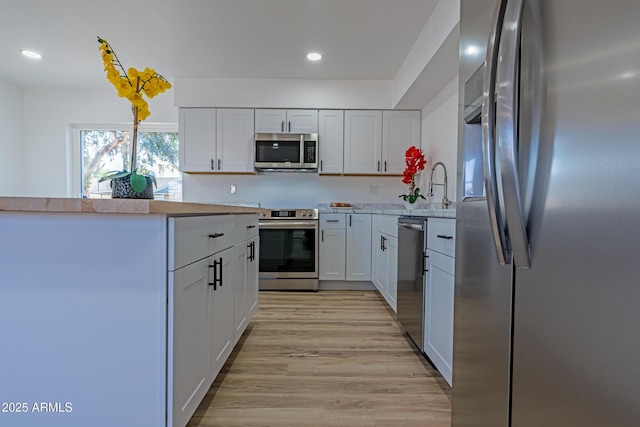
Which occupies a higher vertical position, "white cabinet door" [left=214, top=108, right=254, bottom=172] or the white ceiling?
the white ceiling

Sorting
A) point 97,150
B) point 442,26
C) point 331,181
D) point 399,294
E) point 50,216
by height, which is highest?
→ point 442,26

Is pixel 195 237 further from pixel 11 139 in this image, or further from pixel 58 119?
pixel 11 139

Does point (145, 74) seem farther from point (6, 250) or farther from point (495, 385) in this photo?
point (495, 385)

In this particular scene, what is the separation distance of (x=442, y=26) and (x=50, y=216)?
2.42 m

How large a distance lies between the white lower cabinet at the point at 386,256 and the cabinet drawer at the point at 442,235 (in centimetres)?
70

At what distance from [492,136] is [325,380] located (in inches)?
57.5

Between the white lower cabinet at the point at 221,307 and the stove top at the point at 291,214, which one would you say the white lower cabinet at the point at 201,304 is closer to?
the white lower cabinet at the point at 221,307

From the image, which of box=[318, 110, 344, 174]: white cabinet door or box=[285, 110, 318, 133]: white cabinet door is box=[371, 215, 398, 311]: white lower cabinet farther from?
box=[285, 110, 318, 133]: white cabinet door

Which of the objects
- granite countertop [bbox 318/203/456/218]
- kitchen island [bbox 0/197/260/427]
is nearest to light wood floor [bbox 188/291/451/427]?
kitchen island [bbox 0/197/260/427]

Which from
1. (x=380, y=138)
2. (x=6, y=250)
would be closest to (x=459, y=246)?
(x=6, y=250)

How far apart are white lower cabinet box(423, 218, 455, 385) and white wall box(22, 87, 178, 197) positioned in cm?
378

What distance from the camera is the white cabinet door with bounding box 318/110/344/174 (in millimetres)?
3762

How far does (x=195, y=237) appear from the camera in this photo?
111cm

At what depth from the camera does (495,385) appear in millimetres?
744
